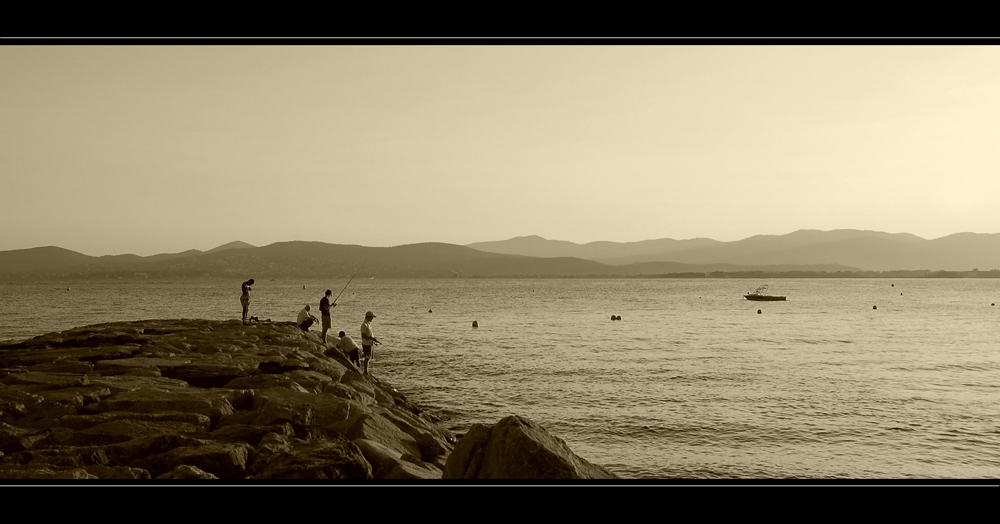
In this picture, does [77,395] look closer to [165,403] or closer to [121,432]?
[165,403]

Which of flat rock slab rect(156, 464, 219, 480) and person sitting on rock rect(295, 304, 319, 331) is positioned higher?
person sitting on rock rect(295, 304, 319, 331)

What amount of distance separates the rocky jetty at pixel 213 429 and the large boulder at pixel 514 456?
1 centimetres

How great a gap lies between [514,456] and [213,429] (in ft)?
14.0

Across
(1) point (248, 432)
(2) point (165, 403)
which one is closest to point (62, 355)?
(2) point (165, 403)

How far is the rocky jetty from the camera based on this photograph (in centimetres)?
620

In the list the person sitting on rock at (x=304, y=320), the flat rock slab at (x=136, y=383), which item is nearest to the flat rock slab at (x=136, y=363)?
the flat rock slab at (x=136, y=383)

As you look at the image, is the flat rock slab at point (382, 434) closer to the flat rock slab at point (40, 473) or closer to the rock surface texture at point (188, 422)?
the rock surface texture at point (188, 422)

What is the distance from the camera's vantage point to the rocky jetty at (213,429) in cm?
620

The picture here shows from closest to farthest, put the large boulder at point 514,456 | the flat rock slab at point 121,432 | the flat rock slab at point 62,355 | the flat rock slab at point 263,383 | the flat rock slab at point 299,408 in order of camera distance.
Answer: the large boulder at point 514,456
the flat rock slab at point 121,432
the flat rock slab at point 299,408
the flat rock slab at point 263,383
the flat rock slab at point 62,355

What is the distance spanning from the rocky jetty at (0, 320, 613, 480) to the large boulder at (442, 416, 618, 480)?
11 mm

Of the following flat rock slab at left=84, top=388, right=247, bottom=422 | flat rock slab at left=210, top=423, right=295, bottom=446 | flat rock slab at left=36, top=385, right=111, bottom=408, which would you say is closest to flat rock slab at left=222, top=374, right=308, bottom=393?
flat rock slab at left=84, top=388, right=247, bottom=422

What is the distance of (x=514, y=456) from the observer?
6.02 metres

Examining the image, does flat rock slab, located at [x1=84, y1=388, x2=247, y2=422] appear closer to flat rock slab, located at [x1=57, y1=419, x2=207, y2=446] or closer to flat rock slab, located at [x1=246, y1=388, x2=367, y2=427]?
flat rock slab, located at [x1=246, y1=388, x2=367, y2=427]
